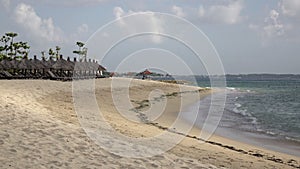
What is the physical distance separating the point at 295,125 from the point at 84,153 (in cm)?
1424

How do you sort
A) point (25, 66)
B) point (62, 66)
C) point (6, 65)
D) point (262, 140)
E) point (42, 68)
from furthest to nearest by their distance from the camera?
point (62, 66), point (42, 68), point (25, 66), point (6, 65), point (262, 140)

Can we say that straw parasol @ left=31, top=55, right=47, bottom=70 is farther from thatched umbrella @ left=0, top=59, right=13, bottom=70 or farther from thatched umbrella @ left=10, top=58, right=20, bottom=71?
thatched umbrella @ left=0, top=59, right=13, bottom=70

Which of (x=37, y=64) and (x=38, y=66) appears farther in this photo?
(x=37, y=64)

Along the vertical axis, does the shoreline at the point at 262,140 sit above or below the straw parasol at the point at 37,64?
below

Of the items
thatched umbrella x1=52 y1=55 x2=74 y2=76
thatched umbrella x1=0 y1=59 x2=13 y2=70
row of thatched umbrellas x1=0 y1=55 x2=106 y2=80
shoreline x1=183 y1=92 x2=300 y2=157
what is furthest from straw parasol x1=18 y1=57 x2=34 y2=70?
shoreline x1=183 y1=92 x2=300 y2=157

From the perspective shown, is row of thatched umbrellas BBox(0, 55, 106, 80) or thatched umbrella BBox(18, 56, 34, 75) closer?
row of thatched umbrellas BBox(0, 55, 106, 80)

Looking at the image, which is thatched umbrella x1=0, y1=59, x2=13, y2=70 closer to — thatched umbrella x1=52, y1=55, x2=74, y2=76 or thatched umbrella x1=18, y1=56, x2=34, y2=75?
thatched umbrella x1=18, y1=56, x2=34, y2=75

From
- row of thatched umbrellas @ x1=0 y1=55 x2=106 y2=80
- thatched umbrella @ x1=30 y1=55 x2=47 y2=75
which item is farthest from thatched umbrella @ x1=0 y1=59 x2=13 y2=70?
thatched umbrella @ x1=30 y1=55 x2=47 y2=75

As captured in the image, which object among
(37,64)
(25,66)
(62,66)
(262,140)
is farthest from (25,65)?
(262,140)

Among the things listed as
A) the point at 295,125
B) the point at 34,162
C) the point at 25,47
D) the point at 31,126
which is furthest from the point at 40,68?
the point at 34,162

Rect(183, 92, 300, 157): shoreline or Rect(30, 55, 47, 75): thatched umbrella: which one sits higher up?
Rect(30, 55, 47, 75): thatched umbrella

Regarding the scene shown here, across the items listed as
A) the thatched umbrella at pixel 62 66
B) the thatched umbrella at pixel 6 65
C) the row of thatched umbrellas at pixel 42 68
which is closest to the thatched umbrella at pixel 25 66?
the row of thatched umbrellas at pixel 42 68

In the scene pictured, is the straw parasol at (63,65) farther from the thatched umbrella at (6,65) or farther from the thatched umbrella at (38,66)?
the thatched umbrella at (6,65)

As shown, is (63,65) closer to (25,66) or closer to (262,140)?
(25,66)
